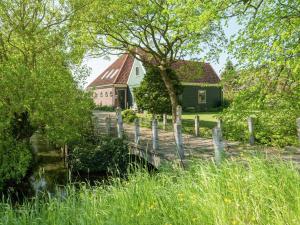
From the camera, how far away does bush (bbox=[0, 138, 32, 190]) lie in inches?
449

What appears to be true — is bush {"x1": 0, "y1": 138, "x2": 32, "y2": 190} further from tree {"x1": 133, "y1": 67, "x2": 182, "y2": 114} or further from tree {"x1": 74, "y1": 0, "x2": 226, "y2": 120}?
tree {"x1": 133, "y1": 67, "x2": 182, "y2": 114}

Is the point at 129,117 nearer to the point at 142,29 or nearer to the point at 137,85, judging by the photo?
the point at 142,29

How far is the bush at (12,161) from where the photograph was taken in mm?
11414

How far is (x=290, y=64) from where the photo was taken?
29.6 ft

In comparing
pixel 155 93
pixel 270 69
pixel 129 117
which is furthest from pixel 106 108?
pixel 270 69

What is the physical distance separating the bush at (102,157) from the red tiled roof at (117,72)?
27092 mm

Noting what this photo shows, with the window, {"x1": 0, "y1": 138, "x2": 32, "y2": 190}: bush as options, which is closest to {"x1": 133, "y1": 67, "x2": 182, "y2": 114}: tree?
the window

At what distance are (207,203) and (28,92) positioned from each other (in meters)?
8.82

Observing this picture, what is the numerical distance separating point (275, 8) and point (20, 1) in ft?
38.6

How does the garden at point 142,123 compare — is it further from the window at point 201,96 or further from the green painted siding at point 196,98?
the window at point 201,96

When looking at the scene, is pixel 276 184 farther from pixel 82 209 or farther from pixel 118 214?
pixel 82 209

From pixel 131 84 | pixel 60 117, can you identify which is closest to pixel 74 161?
pixel 60 117

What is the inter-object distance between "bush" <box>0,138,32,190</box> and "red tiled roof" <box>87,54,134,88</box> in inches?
1160

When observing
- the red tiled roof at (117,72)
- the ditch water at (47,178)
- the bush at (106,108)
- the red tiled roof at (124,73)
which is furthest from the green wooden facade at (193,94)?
the ditch water at (47,178)
